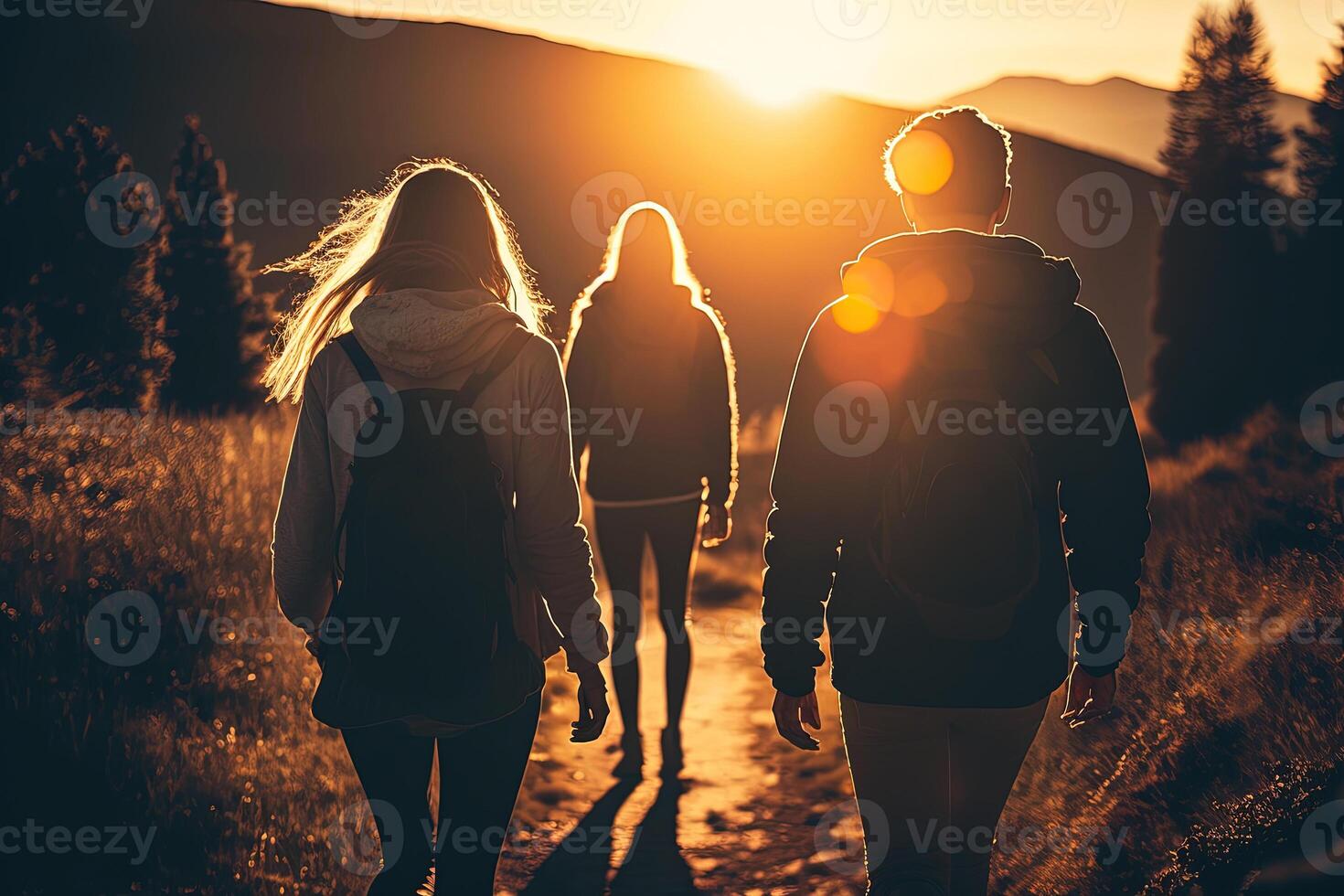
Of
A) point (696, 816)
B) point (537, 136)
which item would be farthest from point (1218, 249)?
point (537, 136)

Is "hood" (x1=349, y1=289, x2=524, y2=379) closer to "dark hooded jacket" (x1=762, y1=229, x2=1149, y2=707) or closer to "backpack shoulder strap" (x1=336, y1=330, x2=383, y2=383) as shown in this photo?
"backpack shoulder strap" (x1=336, y1=330, x2=383, y2=383)

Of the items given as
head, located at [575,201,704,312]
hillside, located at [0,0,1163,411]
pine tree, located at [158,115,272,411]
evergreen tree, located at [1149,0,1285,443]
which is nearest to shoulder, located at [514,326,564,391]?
head, located at [575,201,704,312]

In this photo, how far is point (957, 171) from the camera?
3.08 m

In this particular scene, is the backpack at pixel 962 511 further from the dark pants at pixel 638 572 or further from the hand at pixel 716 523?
the hand at pixel 716 523

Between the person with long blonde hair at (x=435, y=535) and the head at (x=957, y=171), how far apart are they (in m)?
1.04

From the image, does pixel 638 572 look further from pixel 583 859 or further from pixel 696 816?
pixel 583 859

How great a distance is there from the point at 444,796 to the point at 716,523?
3.75 m

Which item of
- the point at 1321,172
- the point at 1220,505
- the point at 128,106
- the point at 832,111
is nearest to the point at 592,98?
the point at 832,111

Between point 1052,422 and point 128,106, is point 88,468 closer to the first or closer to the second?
point 1052,422

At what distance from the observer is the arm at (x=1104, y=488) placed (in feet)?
9.69

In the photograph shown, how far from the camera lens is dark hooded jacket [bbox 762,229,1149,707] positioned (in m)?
2.87

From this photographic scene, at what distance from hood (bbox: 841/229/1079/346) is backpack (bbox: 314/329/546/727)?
1.05 m

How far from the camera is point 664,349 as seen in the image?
21.0ft

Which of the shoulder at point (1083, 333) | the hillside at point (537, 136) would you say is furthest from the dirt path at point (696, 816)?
the hillside at point (537, 136)
